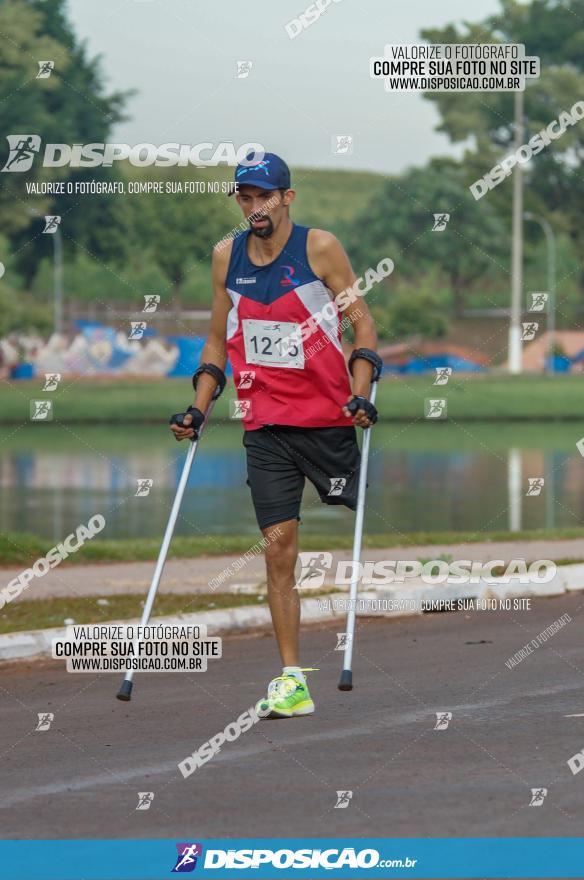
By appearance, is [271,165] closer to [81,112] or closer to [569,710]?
[569,710]

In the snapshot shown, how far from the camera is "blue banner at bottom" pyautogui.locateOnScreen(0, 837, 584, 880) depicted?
15.9 ft

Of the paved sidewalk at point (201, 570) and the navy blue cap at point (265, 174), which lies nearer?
the navy blue cap at point (265, 174)

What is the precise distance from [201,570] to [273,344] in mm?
5986

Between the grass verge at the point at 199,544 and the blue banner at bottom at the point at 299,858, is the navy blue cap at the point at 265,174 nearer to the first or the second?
the blue banner at bottom at the point at 299,858

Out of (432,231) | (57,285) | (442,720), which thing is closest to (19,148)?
(442,720)

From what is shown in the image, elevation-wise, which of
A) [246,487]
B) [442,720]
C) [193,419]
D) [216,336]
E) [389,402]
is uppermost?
[389,402]

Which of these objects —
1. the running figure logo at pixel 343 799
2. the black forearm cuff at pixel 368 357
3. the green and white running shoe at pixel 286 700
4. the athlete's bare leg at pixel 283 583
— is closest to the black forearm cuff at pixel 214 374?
the black forearm cuff at pixel 368 357

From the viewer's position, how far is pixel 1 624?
10242 mm

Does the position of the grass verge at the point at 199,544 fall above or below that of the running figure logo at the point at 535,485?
below

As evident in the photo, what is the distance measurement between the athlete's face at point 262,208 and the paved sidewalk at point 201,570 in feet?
15.4

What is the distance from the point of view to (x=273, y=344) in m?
7.46

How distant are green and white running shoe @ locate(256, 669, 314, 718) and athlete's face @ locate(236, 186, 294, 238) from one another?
180cm

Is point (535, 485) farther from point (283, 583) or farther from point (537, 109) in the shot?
point (537, 109)

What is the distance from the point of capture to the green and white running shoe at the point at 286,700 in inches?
289
